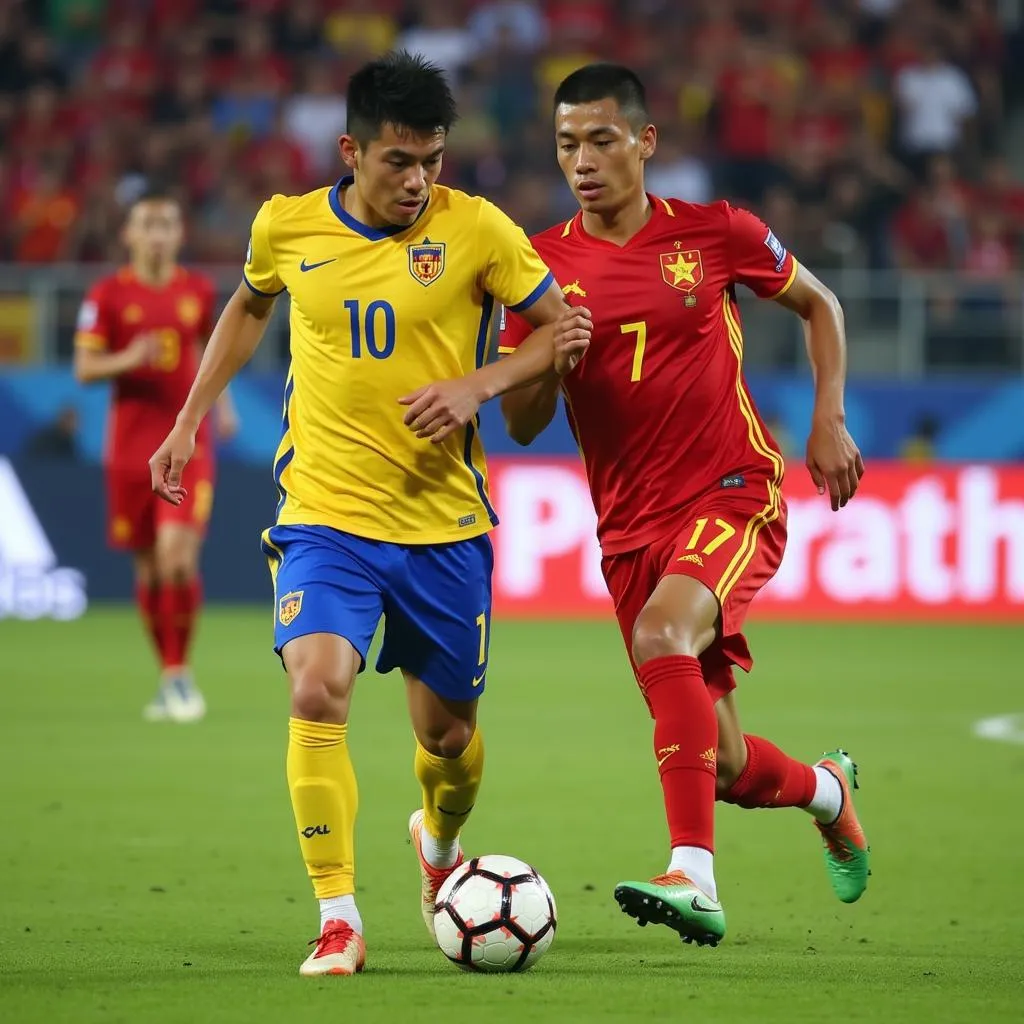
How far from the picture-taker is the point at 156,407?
11.0m

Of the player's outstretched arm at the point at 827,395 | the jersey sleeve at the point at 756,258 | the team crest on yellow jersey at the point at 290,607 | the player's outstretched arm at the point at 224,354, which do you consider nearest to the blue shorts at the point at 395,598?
the team crest on yellow jersey at the point at 290,607

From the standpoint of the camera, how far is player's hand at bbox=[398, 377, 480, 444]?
16.2ft

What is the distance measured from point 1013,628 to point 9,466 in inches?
324

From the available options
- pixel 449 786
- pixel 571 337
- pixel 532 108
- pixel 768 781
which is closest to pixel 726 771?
pixel 768 781

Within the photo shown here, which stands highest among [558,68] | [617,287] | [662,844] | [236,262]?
[558,68]

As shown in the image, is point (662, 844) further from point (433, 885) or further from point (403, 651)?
point (403, 651)

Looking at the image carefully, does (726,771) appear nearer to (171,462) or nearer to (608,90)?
(171,462)

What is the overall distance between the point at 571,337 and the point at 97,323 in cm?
608

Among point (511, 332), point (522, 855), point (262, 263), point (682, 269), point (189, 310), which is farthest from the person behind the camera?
point (189, 310)

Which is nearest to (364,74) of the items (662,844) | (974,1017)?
(974,1017)

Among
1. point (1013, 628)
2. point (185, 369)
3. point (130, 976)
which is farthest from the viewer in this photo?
point (1013, 628)

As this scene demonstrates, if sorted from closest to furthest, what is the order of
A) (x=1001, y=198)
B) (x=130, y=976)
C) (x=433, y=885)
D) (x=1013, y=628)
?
(x=130, y=976), (x=433, y=885), (x=1013, y=628), (x=1001, y=198)

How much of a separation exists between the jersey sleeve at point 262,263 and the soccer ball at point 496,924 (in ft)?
5.51

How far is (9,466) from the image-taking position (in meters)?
16.3
